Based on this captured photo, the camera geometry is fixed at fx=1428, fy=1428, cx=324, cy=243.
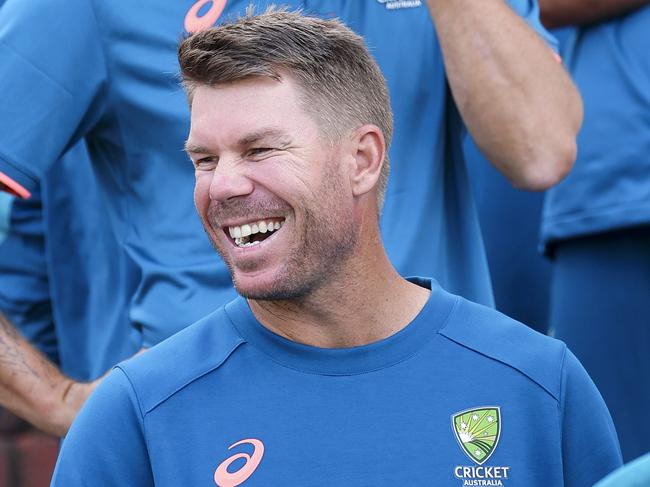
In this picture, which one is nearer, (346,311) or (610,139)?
(346,311)

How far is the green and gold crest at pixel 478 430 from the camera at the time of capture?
2.27 meters

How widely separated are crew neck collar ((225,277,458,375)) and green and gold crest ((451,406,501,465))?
0.47 ft

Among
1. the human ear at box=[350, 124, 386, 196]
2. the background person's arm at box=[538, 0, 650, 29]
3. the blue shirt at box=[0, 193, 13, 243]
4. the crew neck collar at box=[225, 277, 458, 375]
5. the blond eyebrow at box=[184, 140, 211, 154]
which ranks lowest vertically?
the blue shirt at box=[0, 193, 13, 243]

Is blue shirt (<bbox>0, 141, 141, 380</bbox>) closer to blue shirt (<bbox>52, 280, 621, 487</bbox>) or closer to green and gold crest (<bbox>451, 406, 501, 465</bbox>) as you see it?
blue shirt (<bbox>52, 280, 621, 487</bbox>)

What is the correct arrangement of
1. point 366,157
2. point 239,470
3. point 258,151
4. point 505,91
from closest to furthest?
point 239,470 < point 258,151 < point 366,157 < point 505,91

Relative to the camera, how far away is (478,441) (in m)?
2.27

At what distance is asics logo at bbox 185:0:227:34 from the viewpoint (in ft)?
9.64

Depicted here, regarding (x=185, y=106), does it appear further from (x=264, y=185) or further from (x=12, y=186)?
(x=264, y=185)

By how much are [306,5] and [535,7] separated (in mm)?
553

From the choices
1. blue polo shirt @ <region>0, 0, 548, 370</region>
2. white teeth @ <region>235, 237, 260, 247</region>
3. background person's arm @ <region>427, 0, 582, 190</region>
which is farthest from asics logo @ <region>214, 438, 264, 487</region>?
background person's arm @ <region>427, 0, 582, 190</region>

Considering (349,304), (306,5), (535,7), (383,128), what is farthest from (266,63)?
(535,7)

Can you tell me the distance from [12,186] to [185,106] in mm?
397

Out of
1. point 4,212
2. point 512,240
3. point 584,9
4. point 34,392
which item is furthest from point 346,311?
point 512,240

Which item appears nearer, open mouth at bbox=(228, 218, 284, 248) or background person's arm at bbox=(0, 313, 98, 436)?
open mouth at bbox=(228, 218, 284, 248)
